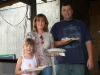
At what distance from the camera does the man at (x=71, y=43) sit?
3293 mm

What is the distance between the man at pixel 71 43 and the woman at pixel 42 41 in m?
0.31

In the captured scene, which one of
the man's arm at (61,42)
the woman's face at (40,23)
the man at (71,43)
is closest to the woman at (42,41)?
the woman's face at (40,23)

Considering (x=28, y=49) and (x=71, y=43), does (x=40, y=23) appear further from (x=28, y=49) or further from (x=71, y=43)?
(x=71, y=43)

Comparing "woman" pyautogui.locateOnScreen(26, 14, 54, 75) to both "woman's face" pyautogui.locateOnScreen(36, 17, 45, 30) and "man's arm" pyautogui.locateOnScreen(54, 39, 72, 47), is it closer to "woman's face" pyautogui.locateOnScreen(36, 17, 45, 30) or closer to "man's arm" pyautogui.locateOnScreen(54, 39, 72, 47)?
"woman's face" pyautogui.locateOnScreen(36, 17, 45, 30)

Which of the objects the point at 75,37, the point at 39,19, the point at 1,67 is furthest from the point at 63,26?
the point at 1,67

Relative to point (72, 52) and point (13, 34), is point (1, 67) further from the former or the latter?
point (13, 34)

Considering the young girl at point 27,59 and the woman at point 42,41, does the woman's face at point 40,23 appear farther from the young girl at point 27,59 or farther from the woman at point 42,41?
the young girl at point 27,59

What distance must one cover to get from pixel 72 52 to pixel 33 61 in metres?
0.65

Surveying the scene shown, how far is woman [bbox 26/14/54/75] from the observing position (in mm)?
2955

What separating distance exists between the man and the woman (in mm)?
313

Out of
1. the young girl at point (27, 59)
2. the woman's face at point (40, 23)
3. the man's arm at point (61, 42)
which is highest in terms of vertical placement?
the woman's face at point (40, 23)

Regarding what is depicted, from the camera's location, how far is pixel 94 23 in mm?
6352

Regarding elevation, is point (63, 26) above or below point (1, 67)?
above

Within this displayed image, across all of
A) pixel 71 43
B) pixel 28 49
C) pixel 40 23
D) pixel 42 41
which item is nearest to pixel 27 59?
pixel 28 49
